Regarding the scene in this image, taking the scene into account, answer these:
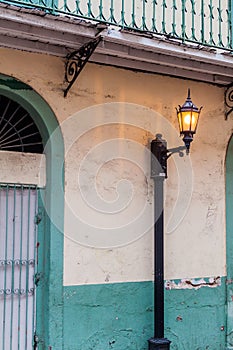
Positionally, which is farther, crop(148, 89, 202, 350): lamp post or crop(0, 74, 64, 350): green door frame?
crop(148, 89, 202, 350): lamp post

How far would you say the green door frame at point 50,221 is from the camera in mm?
5367

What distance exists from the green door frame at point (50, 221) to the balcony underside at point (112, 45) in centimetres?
53

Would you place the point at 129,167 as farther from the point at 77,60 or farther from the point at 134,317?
the point at 134,317

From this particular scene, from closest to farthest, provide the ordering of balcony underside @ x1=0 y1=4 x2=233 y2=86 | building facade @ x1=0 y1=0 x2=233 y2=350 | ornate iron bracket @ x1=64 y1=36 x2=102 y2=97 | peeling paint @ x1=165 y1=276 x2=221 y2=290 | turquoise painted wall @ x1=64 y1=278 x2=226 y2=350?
1. balcony underside @ x1=0 y1=4 x2=233 y2=86
2. ornate iron bracket @ x1=64 y1=36 x2=102 y2=97
3. building facade @ x1=0 y1=0 x2=233 y2=350
4. turquoise painted wall @ x1=64 y1=278 x2=226 y2=350
5. peeling paint @ x1=165 y1=276 x2=221 y2=290

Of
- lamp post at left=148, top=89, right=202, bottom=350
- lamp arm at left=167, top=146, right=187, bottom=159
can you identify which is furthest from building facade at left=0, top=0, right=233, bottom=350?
lamp arm at left=167, top=146, right=187, bottom=159

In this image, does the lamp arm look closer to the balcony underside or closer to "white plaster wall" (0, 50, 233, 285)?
"white plaster wall" (0, 50, 233, 285)

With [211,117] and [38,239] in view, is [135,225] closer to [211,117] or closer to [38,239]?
[38,239]

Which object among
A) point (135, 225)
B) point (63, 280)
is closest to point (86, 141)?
point (135, 225)

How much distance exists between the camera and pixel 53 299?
5379 millimetres

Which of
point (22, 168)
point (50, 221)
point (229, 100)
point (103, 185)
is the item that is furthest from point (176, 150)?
point (22, 168)

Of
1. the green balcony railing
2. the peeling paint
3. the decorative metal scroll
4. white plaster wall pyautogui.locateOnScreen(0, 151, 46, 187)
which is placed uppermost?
the green balcony railing

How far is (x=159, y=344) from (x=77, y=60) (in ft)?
11.2

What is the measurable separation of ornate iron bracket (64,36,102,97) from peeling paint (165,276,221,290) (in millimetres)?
2695

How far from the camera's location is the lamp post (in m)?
5.58
